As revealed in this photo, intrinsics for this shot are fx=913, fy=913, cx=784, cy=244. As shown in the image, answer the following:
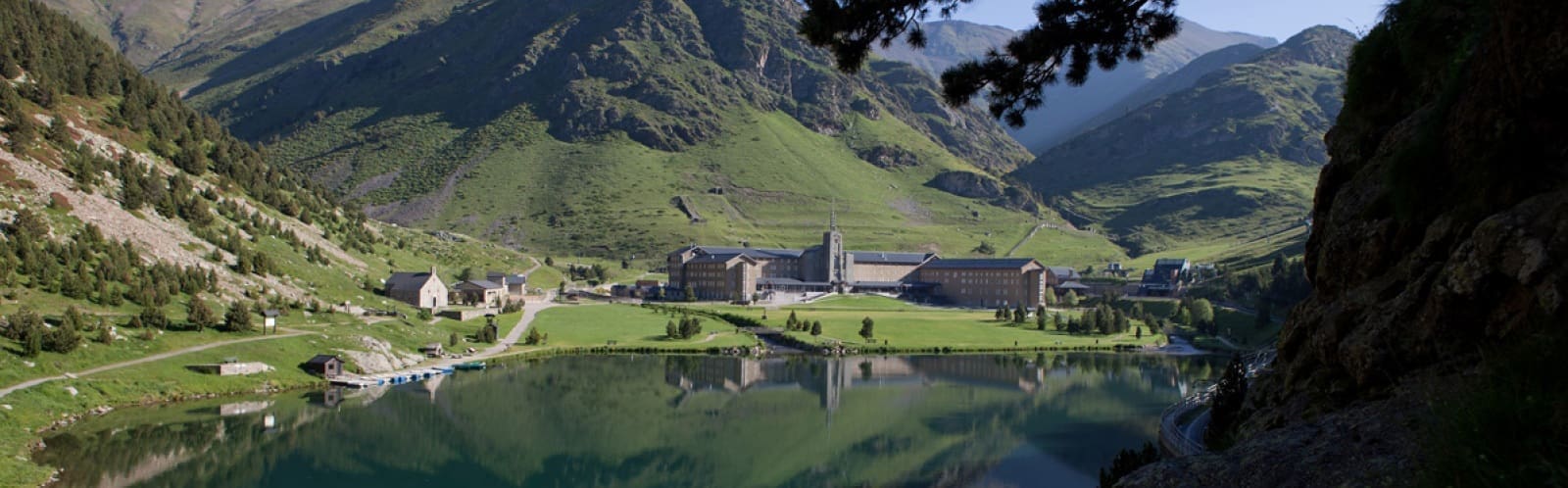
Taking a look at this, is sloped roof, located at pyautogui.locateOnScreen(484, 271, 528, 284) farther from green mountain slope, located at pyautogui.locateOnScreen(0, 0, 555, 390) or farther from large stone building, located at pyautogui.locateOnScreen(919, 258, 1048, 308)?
large stone building, located at pyautogui.locateOnScreen(919, 258, 1048, 308)

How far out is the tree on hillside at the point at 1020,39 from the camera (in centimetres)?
1642

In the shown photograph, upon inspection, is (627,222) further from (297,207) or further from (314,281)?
(314,281)

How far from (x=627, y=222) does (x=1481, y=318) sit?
189 meters

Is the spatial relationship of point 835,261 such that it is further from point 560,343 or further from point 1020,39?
point 1020,39

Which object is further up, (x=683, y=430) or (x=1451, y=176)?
(x=1451, y=176)

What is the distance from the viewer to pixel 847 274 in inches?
5901

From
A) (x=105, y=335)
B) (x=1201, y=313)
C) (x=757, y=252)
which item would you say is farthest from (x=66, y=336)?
(x=757, y=252)

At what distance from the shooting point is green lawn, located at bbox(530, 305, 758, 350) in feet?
265

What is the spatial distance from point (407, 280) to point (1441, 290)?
3355 inches

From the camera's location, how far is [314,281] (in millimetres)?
73812

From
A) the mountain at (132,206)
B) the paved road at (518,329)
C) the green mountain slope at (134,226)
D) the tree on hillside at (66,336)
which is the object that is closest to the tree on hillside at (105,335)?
the green mountain slope at (134,226)

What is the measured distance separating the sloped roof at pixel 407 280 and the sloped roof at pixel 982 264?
82348mm

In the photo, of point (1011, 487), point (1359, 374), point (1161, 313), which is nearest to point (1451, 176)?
point (1359, 374)

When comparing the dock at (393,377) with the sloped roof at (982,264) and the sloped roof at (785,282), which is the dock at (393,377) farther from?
the sloped roof at (982,264)
